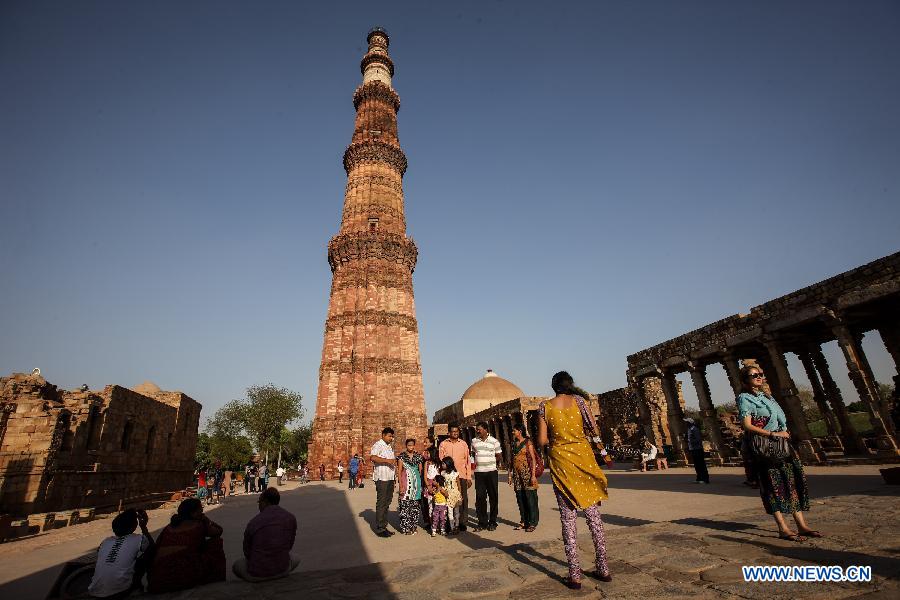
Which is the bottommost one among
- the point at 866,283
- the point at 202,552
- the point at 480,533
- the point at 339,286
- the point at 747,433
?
the point at 480,533

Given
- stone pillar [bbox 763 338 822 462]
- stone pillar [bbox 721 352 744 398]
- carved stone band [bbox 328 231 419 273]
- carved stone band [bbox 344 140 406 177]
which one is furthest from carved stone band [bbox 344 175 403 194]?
stone pillar [bbox 763 338 822 462]

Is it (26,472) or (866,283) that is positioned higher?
(866,283)

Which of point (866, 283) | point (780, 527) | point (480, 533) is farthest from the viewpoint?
point (866, 283)

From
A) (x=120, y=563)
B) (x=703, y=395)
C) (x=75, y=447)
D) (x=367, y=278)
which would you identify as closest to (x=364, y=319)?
(x=367, y=278)

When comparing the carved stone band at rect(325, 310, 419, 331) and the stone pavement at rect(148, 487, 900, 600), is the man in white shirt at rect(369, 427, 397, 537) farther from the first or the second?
the carved stone band at rect(325, 310, 419, 331)

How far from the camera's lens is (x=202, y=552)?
4090 mm

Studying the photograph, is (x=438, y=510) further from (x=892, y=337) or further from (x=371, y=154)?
(x=371, y=154)

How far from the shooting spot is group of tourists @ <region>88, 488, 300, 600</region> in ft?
12.2

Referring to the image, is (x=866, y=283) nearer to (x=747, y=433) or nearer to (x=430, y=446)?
(x=747, y=433)

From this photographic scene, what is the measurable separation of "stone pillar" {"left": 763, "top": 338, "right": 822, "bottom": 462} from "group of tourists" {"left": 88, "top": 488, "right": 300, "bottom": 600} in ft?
46.8

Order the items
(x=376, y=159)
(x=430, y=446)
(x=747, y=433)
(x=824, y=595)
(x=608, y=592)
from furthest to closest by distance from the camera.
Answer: (x=376, y=159)
(x=430, y=446)
(x=747, y=433)
(x=608, y=592)
(x=824, y=595)

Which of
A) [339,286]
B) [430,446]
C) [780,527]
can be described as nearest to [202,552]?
[430,446]

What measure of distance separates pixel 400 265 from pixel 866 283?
2401cm

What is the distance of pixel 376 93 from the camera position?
112ft
